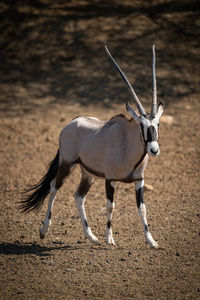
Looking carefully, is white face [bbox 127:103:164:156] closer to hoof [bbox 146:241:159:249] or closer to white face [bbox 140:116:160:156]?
white face [bbox 140:116:160:156]

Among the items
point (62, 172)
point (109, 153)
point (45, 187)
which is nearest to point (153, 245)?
point (109, 153)

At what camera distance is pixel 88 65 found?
1398 cm

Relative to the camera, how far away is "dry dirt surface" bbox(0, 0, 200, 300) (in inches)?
199

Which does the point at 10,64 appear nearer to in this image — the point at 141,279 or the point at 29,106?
the point at 29,106

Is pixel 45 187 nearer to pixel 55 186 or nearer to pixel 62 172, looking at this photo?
pixel 55 186

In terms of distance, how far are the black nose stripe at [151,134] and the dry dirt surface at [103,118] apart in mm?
1390

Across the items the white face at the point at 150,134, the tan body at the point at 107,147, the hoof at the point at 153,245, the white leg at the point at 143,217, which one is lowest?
the hoof at the point at 153,245

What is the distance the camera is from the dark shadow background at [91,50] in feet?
42.4

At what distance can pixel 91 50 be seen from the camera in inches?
572

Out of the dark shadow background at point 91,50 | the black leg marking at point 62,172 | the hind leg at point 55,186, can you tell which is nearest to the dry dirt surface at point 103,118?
the dark shadow background at point 91,50

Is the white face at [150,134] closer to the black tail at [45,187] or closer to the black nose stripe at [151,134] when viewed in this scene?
the black nose stripe at [151,134]

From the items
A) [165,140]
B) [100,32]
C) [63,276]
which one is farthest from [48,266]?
[100,32]

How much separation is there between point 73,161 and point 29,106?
6535 millimetres

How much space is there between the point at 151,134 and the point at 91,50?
9.76 metres
